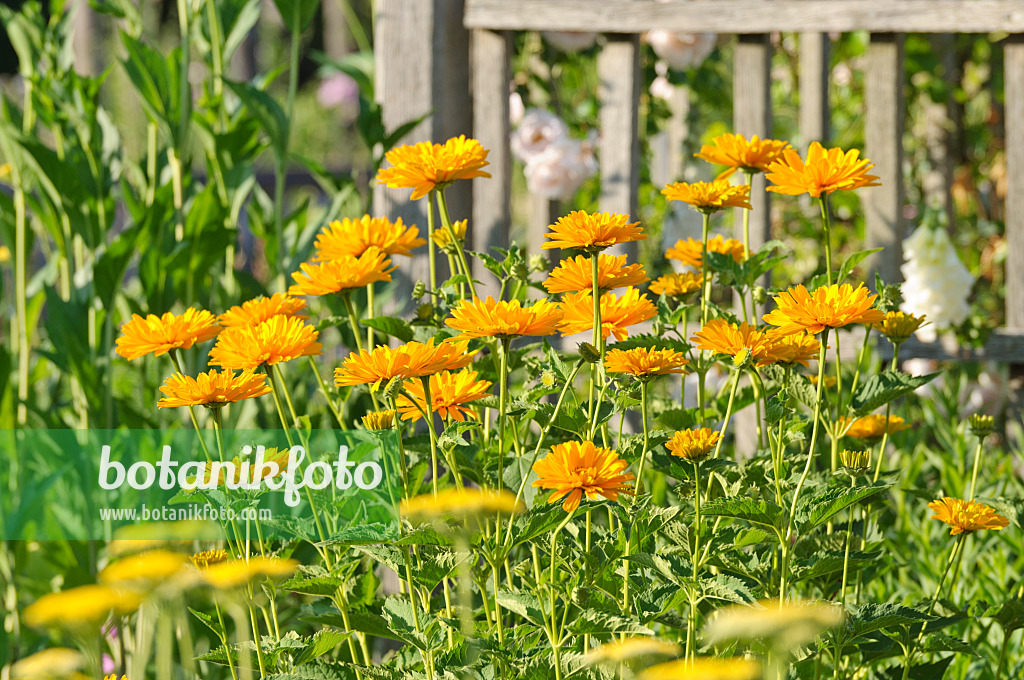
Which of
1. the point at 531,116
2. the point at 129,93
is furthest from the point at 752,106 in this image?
the point at 129,93

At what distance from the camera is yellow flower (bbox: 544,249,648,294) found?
0.78m

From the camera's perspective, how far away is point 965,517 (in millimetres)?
797

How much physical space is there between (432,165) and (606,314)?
0.69 ft

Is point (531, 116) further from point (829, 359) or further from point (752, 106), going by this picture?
point (829, 359)

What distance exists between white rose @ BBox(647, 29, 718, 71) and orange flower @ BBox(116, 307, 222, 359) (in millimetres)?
1350

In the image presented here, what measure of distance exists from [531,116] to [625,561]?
1.30 metres

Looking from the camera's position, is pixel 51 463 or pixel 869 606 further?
pixel 51 463

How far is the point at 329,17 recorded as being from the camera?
6.41 m

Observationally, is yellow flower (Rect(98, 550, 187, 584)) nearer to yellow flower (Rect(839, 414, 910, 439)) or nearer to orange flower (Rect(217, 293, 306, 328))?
orange flower (Rect(217, 293, 306, 328))

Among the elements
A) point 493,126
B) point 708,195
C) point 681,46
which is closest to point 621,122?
point 493,126

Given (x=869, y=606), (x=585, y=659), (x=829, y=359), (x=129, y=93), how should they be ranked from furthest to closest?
(x=129, y=93), (x=829, y=359), (x=869, y=606), (x=585, y=659)

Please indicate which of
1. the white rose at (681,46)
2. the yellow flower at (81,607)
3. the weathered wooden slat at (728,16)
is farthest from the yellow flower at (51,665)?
the white rose at (681,46)

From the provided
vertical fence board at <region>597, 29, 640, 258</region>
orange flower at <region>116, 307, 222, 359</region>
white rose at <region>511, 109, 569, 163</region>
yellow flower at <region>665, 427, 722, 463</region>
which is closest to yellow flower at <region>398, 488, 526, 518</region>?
yellow flower at <region>665, 427, 722, 463</region>

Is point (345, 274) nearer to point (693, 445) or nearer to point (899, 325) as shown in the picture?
point (693, 445)
